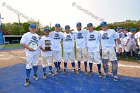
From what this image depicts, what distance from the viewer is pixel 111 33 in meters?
7.15

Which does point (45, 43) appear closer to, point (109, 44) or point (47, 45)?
point (47, 45)

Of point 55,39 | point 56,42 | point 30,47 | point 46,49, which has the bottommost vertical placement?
point 46,49

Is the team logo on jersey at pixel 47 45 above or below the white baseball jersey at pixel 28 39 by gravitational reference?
below

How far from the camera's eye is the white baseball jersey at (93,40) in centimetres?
755

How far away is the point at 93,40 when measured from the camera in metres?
7.61

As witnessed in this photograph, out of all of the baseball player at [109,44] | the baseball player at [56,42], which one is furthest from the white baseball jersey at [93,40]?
the baseball player at [56,42]

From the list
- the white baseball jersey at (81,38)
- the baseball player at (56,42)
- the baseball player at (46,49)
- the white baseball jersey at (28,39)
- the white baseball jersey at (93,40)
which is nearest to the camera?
the white baseball jersey at (28,39)

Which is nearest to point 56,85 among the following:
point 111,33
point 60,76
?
point 60,76

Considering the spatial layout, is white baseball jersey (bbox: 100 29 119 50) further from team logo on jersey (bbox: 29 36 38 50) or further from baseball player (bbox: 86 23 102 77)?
team logo on jersey (bbox: 29 36 38 50)

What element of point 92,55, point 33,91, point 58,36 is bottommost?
point 33,91

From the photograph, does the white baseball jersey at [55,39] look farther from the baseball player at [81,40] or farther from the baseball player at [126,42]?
the baseball player at [126,42]

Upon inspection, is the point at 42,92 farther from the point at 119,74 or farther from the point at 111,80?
the point at 119,74

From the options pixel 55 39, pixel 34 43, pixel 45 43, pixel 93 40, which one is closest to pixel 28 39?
pixel 34 43

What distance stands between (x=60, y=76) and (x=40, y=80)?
88 cm
